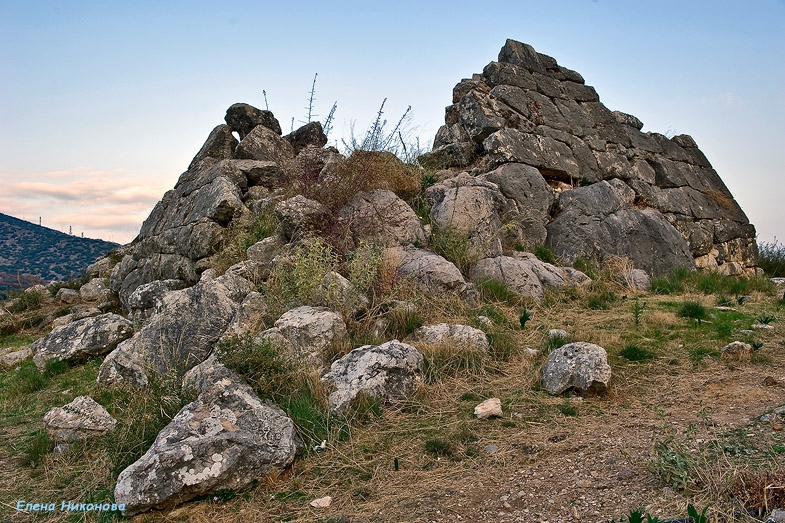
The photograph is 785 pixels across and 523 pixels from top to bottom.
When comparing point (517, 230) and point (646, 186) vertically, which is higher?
point (646, 186)

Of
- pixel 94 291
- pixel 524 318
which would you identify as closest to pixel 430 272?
pixel 524 318

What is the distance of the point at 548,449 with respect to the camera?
13.0 feet

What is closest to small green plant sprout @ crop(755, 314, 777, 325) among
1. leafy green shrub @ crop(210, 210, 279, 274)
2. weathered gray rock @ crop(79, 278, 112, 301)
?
leafy green shrub @ crop(210, 210, 279, 274)

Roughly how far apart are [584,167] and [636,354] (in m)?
6.70

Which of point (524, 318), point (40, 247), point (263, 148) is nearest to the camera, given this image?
point (524, 318)

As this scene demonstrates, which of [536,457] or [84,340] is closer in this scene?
[536,457]

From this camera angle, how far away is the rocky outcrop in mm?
9961

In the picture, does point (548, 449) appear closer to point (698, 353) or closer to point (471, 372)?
point (471, 372)

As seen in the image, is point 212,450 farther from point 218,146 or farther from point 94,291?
point 94,291

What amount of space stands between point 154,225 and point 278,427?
770 cm

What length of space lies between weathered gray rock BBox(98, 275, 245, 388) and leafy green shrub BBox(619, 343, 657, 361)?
387cm

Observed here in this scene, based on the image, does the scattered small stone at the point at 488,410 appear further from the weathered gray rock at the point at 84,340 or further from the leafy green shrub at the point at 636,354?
the weathered gray rock at the point at 84,340

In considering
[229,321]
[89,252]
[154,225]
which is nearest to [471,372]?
[229,321]

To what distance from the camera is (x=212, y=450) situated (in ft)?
12.2
